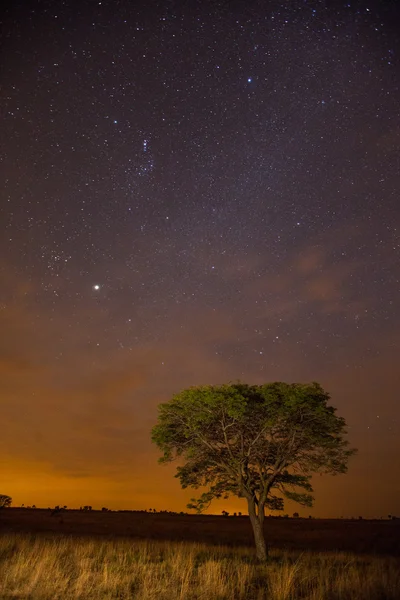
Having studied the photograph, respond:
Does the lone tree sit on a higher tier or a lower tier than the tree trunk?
higher

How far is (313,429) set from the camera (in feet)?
70.7

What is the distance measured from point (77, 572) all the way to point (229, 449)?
10120 millimetres

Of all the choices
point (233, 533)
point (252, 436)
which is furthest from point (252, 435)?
point (233, 533)

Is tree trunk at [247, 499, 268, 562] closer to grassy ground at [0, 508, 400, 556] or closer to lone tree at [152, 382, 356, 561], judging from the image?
lone tree at [152, 382, 356, 561]

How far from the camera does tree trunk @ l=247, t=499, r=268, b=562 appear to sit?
63.8 feet

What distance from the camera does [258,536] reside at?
20.0 m

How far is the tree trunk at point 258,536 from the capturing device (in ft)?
63.8

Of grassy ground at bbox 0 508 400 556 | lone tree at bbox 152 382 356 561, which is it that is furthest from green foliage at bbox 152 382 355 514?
grassy ground at bbox 0 508 400 556

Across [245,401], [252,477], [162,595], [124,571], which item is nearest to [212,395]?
[245,401]

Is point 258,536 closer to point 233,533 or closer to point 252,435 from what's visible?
point 252,435

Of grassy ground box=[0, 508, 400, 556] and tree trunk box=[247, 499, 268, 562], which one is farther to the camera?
grassy ground box=[0, 508, 400, 556]

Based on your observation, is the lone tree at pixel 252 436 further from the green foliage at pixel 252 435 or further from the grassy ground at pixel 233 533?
the grassy ground at pixel 233 533

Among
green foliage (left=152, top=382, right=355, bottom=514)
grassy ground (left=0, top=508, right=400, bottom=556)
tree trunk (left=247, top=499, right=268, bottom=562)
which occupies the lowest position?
grassy ground (left=0, top=508, right=400, bottom=556)

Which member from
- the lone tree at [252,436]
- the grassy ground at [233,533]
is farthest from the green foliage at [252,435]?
the grassy ground at [233,533]
